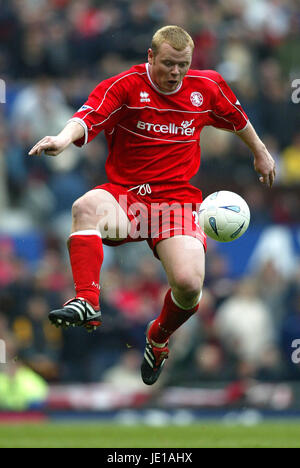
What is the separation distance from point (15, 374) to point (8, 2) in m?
5.67

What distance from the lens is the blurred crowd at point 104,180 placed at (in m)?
13.5

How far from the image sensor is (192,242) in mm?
8086

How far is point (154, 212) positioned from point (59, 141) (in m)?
1.21

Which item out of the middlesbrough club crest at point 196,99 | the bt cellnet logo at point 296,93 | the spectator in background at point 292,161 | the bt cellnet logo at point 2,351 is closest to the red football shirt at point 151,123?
the middlesbrough club crest at point 196,99

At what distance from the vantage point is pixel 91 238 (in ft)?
25.7

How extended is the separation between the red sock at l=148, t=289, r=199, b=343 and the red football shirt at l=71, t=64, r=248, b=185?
988 mm

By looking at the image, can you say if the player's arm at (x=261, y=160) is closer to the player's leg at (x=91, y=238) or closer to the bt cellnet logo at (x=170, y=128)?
the bt cellnet logo at (x=170, y=128)

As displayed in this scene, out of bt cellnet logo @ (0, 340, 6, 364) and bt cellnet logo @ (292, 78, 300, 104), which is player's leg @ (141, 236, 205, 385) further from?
bt cellnet logo @ (292, 78, 300, 104)

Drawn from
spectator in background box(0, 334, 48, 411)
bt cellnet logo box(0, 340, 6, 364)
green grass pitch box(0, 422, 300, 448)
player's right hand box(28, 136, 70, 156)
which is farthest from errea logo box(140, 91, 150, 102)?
spectator in background box(0, 334, 48, 411)

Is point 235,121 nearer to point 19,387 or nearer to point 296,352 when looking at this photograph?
point 296,352

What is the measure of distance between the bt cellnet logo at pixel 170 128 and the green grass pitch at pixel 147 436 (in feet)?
10.3

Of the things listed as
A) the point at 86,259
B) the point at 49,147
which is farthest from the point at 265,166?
the point at 49,147

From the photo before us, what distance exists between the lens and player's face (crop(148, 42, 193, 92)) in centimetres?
786

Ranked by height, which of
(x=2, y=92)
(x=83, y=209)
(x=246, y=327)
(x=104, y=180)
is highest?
(x=2, y=92)
